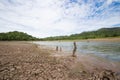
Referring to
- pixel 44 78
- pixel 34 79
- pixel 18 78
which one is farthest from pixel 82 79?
pixel 18 78

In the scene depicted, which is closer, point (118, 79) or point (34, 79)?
point (34, 79)

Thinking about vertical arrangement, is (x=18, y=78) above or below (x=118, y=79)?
above

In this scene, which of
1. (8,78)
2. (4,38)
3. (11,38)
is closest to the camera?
(8,78)

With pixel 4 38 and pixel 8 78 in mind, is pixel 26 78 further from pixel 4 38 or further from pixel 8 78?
pixel 4 38

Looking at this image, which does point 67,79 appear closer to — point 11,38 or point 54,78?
point 54,78

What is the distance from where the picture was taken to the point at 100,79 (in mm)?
6727

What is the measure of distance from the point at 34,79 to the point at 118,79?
6.33 metres

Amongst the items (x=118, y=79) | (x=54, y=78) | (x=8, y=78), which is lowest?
(x=118, y=79)

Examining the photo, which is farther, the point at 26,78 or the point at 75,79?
the point at 75,79

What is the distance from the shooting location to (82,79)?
6805 mm

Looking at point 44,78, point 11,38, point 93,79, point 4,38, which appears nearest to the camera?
point 44,78

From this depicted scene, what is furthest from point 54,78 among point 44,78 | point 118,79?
point 118,79

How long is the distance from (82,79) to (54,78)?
2117 mm

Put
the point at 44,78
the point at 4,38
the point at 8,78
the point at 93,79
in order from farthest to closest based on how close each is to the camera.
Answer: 1. the point at 4,38
2. the point at 93,79
3. the point at 44,78
4. the point at 8,78
